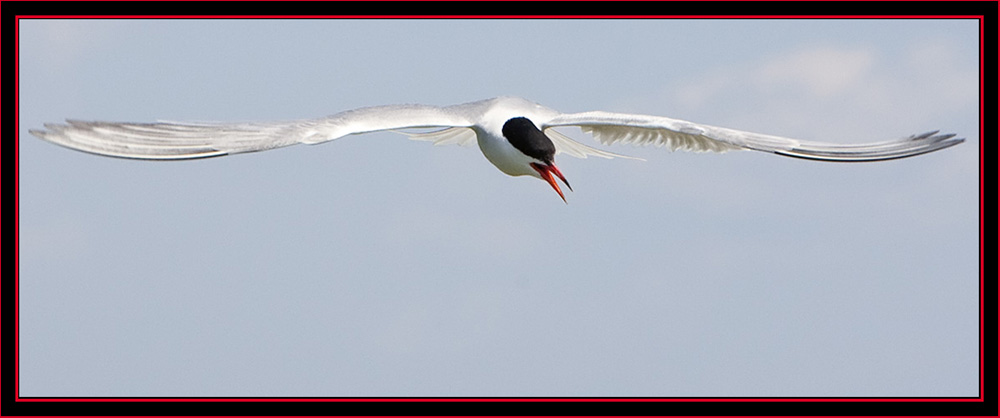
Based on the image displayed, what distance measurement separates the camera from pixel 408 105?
28.3 ft

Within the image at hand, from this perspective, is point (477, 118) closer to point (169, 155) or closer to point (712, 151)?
point (712, 151)

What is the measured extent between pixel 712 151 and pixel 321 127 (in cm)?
276

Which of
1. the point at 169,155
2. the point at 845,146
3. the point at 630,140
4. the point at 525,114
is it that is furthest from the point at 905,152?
the point at 169,155

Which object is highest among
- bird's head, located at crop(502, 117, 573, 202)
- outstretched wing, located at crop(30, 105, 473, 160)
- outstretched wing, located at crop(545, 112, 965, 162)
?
outstretched wing, located at crop(545, 112, 965, 162)

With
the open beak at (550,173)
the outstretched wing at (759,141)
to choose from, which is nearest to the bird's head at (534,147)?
the open beak at (550,173)

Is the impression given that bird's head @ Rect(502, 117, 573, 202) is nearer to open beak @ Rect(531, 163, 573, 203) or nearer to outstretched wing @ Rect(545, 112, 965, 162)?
open beak @ Rect(531, 163, 573, 203)

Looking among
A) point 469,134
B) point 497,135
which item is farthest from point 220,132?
point 469,134

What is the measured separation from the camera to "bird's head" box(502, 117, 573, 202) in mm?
8672

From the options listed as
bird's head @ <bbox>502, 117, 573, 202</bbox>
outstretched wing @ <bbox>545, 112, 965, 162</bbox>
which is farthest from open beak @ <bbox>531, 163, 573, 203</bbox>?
outstretched wing @ <bbox>545, 112, 965, 162</bbox>

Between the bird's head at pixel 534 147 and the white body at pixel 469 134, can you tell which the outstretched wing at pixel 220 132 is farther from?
the bird's head at pixel 534 147

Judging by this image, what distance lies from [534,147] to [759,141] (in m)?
1.50

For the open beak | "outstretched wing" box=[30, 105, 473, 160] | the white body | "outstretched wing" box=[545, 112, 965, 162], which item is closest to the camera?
"outstretched wing" box=[30, 105, 473, 160]

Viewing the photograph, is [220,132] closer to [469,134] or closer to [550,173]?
[550,173]

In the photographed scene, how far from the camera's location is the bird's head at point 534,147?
28.5ft
